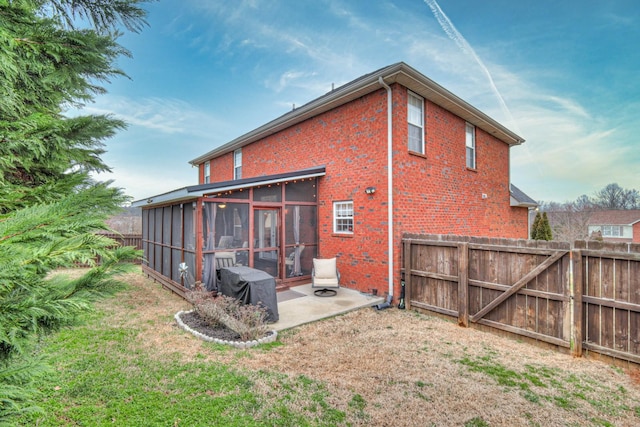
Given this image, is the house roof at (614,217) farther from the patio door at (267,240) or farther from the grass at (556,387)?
the patio door at (267,240)

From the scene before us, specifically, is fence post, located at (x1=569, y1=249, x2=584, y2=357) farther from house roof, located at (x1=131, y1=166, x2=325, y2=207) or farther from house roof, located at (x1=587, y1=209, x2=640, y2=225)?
house roof, located at (x1=587, y1=209, x2=640, y2=225)

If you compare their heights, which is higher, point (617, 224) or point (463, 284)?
point (617, 224)

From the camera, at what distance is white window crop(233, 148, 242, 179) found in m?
14.2

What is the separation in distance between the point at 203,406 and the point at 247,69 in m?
11.5

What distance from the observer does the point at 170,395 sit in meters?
3.40

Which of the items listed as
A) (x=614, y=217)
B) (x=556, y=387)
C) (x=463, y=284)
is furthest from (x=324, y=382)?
(x=614, y=217)

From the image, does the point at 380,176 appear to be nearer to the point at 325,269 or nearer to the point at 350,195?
the point at 350,195

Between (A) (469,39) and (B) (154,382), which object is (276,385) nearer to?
(B) (154,382)

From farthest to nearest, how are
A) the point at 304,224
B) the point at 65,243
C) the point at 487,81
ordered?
the point at 487,81
the point at 304,224
the point at 65,243

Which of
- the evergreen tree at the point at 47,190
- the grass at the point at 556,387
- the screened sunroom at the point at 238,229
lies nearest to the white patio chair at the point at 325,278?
the screened sunroom at the point at 238,229

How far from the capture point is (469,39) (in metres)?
10.4

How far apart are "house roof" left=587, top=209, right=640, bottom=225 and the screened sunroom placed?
1675 inches

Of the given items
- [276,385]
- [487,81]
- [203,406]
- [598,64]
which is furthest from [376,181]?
[598,64]

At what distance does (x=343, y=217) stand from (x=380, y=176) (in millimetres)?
1822
